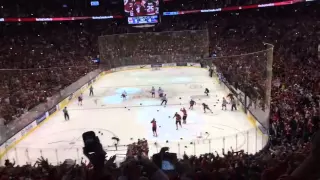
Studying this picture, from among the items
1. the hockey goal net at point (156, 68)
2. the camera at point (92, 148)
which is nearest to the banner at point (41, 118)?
the hockey goal net at point (156, 68)

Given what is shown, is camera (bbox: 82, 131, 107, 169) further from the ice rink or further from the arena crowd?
the ice rink

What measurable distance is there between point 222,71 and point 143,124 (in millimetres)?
7404

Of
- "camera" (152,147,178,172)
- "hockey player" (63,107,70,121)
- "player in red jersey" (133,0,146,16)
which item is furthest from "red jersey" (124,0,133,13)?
"camera" (152,147,178,172)

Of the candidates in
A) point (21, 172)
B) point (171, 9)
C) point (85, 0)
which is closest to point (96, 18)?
point (85, 0)

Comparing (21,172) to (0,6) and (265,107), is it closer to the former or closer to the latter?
(265,107)

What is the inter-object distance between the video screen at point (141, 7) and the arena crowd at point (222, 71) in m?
4.87

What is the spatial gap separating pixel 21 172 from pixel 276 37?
28.7m

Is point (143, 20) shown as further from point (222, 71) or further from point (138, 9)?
point (222, 71)

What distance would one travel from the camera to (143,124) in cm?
1424

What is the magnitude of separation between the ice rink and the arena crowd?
34.3 inches

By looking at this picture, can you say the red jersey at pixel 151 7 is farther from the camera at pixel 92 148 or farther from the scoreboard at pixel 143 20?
the camera at pixel 92 148

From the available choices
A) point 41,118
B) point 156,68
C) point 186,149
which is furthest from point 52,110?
point 156,68

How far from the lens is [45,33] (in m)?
37.1

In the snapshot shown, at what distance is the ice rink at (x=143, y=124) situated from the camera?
10.1 metres
